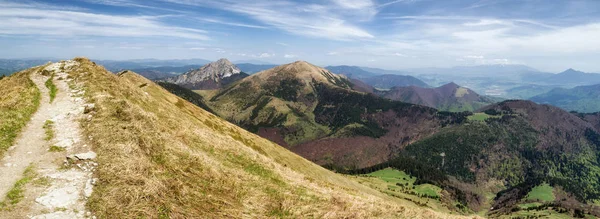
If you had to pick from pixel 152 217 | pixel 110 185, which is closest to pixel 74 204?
pixel 110 185

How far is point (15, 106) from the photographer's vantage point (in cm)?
3456

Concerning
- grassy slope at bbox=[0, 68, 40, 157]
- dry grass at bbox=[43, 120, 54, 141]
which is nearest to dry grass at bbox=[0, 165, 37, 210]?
grassy slope at bbox=[0, 68, 40, 157]

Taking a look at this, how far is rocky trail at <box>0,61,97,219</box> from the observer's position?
1866 cm

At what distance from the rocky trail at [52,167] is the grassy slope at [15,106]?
633 mm

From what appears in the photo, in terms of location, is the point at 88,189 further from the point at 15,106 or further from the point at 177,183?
the point at 15,106

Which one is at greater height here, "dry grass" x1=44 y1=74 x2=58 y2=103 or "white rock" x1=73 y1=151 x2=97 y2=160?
"dry grass" x1=44 y1=74 x2=58 y2=103

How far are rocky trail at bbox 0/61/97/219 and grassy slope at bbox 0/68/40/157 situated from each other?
2.08 feet

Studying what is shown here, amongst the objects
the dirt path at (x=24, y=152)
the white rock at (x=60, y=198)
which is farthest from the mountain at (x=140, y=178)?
the dirt path at (x=24, y=152)

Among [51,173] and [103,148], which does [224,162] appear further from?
[51,173]

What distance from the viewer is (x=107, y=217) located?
1855 cm

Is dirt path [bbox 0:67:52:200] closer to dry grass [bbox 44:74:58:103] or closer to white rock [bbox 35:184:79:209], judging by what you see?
white rock [bbox 35:184:79:209]

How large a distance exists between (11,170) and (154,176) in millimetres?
9941

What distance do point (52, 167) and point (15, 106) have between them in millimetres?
18208

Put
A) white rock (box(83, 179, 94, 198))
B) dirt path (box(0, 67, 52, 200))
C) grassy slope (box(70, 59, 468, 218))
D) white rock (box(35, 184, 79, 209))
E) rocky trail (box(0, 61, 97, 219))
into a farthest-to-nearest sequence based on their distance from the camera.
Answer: dirt path (box(0, 67, 52, 200)) → grassy slope (box(70, 59, 468, 218)) → white rock (box(83, 179, 94, 198)) → white rock (box(35, 184, 79, 209)) → rocky trail (box(0, 61, 97, 219))
